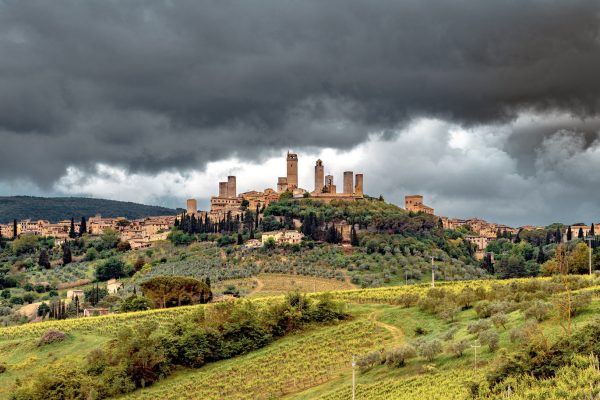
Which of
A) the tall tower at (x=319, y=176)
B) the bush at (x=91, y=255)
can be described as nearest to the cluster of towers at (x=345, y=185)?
the tall tower at (x=319, y=176)

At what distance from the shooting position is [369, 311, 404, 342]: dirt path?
53.6 metres

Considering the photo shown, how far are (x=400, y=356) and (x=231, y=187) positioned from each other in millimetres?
141050

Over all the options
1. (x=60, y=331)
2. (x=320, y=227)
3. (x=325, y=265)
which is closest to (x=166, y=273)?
(x=325, y=265)

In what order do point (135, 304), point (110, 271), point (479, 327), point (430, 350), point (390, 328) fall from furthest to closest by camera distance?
point (110, 271) → point (135, 304) → point (390, 328) → point (479, 327) → point (430, 350)

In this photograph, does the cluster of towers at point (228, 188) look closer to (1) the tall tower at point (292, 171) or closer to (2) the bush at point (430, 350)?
(1) the tall tower at point (292, 171)

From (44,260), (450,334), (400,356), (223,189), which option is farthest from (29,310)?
(223,189)

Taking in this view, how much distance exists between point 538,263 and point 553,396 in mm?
97260

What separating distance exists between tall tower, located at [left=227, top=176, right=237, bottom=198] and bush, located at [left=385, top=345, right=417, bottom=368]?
13891cm

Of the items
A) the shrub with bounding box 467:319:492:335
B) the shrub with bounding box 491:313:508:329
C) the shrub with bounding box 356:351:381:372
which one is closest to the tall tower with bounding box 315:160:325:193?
the shrub with bounding box 356:351:381:372

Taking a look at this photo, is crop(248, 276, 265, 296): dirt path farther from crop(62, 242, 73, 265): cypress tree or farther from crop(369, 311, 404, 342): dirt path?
crop(62, 242, 73, 265): cypress tree

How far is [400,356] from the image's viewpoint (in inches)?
1650

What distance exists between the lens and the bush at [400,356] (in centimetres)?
A: 4184

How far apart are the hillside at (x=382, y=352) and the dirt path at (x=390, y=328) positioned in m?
0.12

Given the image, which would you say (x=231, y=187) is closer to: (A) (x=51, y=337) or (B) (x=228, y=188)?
(B) (x=228, y=188)
